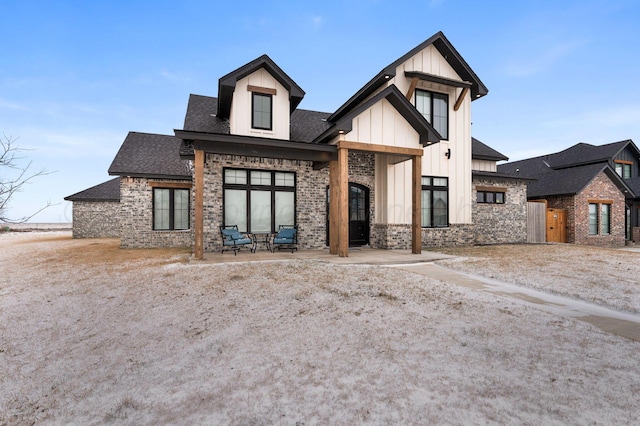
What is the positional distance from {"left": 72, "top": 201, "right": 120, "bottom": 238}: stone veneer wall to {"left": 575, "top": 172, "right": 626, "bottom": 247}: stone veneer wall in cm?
2861

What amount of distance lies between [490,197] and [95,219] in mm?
24350

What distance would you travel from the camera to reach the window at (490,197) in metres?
14.2

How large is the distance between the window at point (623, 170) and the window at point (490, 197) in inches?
495

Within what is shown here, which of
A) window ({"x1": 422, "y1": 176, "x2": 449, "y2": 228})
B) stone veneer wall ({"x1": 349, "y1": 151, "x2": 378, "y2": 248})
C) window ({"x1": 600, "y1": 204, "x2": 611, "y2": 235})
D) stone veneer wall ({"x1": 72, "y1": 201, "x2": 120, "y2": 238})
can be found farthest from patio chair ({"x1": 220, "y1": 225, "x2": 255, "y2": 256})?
window ({"x1": 600, "y1": 204, "x2": 611, "y2": 235})

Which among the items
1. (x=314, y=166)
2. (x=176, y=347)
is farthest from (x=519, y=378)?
(x=314, y=166)

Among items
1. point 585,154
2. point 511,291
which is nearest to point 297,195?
point 511,291

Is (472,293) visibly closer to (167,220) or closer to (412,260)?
(412,260)

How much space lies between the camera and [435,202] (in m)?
12.0

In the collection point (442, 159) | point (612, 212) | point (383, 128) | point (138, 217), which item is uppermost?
point (383, 128)

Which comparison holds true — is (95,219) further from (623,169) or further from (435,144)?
(623,169)

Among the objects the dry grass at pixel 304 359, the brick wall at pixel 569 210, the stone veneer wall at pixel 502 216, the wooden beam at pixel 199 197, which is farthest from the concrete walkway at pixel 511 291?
the brick wall at pixel 569 210

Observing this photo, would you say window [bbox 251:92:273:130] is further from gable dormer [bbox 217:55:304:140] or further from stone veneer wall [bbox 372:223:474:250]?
stone veneer wall [bbox 372:223:474:250]

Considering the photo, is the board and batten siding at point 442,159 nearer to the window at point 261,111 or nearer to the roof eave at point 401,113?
the roof eave at point 401,113

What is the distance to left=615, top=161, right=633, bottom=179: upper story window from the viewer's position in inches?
788
